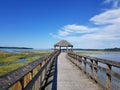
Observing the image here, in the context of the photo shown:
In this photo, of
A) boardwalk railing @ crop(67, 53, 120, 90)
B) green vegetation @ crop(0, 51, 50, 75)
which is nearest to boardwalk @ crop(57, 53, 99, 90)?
boardwalk railing @ crop(67, 53, 120, 90)

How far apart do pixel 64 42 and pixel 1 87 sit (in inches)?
2177

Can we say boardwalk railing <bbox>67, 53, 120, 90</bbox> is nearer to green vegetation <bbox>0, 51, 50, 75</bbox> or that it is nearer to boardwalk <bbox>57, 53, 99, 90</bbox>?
boardwalk <bbox>57, 53, 99, 90</bbox>

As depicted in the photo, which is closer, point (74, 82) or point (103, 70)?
point (103, 70)

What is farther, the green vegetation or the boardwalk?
the green vegetation

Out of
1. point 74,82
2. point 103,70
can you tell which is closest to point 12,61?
point 74,82

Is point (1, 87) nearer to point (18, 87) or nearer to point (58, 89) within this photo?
point (18, 87)

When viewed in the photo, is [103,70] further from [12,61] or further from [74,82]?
[12,61]

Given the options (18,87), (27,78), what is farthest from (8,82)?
(27,78)

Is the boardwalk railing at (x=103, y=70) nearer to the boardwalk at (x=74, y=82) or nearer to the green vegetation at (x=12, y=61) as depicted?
the boardwalk at (x=74, y=82)

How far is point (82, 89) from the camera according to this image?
22.3ft

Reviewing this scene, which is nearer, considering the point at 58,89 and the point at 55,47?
the point at 58,89

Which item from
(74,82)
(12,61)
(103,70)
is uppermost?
(103,70)

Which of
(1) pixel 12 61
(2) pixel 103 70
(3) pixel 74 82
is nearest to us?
(2) pixel 103 70

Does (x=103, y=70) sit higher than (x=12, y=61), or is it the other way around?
(x=103, y=70)
